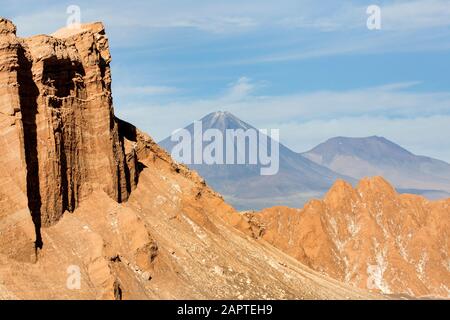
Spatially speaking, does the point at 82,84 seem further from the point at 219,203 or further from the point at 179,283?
the point at 219,203

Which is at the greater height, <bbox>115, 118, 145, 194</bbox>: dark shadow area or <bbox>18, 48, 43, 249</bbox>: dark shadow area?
<bbox>18, 48, 43, 249</bbox>: dark shadow area

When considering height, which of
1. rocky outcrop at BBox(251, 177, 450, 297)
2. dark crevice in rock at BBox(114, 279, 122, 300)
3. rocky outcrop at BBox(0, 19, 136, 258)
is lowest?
rocky outcrop at BBox(251, 177, 450, 297)

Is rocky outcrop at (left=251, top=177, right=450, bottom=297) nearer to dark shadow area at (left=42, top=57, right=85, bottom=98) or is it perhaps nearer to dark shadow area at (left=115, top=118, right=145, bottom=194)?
dark shadow area at (left=115, top=118, right=145, bottom=194)

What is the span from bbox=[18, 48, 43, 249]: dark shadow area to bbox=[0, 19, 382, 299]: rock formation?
9 cm

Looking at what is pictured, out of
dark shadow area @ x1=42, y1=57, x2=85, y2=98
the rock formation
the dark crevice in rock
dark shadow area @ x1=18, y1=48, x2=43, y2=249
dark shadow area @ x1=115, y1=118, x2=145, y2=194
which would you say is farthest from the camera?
dark shadow area @ x1=115, y1=118, x2=145, y2=194

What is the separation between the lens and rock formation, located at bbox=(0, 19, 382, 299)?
6256 cm

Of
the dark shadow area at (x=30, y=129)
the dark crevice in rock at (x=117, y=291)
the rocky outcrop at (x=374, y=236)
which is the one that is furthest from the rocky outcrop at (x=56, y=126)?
the rocky outcrop at (x=374, y=236)

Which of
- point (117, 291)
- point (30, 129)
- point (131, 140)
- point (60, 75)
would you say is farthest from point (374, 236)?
point (117, 291)

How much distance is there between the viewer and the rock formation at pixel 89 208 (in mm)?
62562

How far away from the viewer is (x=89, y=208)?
71.8 meters

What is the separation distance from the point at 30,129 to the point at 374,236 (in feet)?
318

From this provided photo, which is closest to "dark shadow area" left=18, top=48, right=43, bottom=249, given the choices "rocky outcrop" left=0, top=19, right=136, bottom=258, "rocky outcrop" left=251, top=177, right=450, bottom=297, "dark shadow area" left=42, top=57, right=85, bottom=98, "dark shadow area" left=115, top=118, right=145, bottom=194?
"rocky outcrop" left=0, top=19, right=136, bottom=258

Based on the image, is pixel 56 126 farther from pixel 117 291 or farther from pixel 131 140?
pixel 131 140
